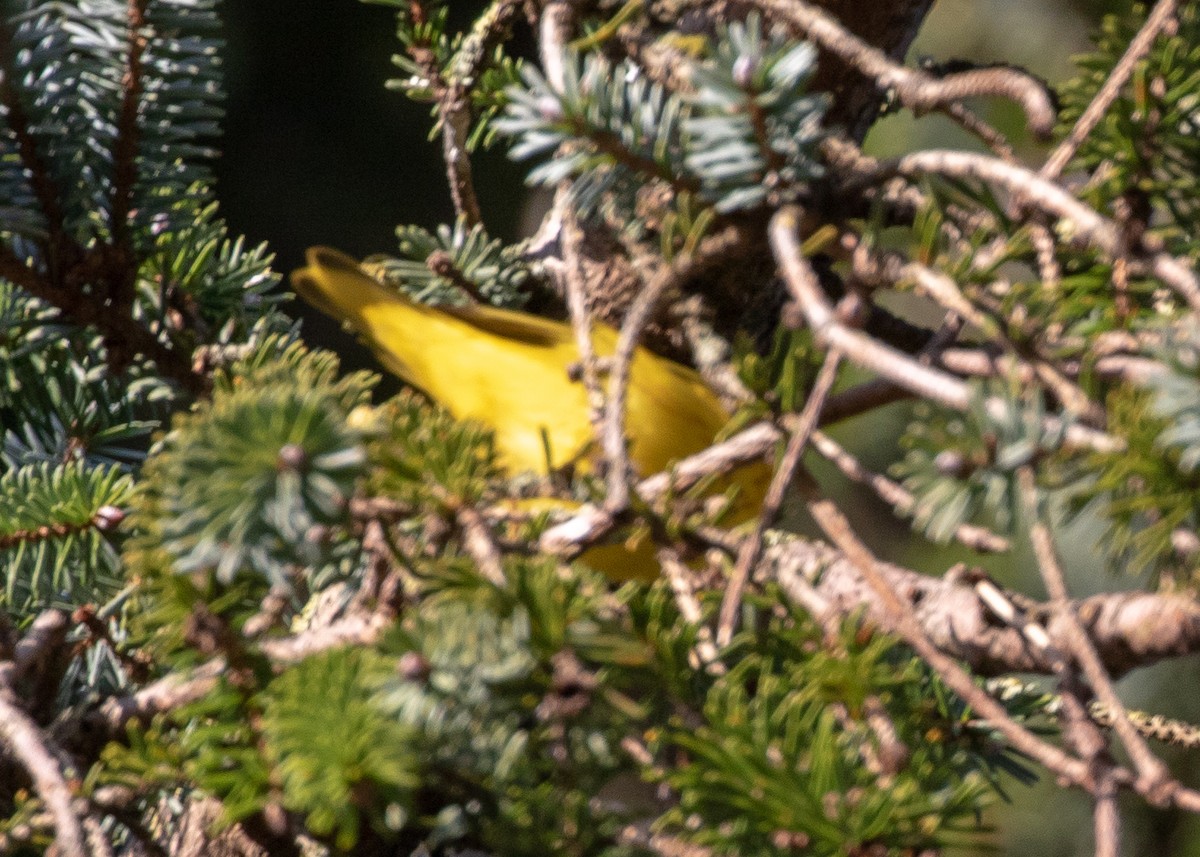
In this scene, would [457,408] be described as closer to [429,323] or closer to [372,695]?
[429,323]

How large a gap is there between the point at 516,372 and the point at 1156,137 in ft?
2.48

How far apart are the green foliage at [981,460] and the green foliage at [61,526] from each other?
0.65m

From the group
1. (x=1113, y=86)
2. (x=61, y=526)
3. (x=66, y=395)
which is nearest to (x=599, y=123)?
(x=1113, y=86)

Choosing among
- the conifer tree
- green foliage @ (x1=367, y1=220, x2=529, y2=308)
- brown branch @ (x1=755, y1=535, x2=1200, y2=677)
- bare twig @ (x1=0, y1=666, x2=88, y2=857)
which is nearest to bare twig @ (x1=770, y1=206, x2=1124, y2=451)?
the conifer tree

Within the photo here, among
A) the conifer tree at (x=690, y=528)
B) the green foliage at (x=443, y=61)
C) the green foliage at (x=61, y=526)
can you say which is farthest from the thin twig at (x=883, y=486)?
the green foliage at (x=443, y=61)

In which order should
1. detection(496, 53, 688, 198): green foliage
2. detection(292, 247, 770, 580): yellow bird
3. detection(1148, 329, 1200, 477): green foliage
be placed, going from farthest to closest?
detection(292, 247, 770, 580): yellow bird → detection(496, 53, 688, 198): green foliage → detection(1148, 329, 1200, 477): green foliage

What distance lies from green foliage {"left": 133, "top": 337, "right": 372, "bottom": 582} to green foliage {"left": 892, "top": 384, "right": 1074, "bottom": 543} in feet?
0.88

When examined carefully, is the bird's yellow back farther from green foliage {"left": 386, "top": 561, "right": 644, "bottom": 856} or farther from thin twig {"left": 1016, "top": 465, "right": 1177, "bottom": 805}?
thin twig {"left": 1016, "top": 465, "right": 1177, "bottom": 805}

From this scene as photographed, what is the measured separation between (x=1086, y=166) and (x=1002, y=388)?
276mm

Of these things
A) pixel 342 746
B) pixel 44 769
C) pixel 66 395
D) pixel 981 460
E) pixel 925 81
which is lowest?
pixel 66 395

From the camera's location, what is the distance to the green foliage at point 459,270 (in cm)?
146

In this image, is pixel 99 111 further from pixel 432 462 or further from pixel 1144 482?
pixel 1144 482

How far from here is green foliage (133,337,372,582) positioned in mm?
605

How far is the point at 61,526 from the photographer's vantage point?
102 centimetres
